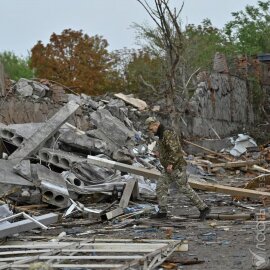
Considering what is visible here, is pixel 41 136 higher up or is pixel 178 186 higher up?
pixel 41 136

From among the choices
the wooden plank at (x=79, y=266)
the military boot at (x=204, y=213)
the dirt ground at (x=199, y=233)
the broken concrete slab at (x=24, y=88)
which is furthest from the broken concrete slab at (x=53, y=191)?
the broken concrete slab at (x=24, y=88)

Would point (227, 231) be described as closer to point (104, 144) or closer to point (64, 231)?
point (64, 231)

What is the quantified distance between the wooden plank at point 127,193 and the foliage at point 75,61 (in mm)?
28701

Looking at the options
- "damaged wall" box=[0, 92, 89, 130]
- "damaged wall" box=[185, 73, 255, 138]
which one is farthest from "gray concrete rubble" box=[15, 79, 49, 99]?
"damaged wall" box=[185, 73, 255, 138]

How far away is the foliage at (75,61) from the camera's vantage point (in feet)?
136

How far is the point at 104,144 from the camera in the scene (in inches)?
605

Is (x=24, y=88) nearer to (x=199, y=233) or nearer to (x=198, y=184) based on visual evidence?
(x=198, y=184)

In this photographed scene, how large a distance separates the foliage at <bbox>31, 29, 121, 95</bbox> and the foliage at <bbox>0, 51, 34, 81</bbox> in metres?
6.38

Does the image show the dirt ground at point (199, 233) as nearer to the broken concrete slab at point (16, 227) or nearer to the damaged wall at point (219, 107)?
the broken concrete slab at point (16, 227)

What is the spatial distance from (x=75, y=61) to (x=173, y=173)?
33520 mm

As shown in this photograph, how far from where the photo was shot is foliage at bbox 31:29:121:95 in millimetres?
41438

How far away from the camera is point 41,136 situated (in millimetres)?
13523

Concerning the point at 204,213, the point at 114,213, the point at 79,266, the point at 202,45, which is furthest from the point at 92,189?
the point at 202,45

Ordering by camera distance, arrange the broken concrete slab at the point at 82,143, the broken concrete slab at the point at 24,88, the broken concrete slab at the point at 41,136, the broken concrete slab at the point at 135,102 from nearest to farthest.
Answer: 1. the broken concrete slab at the point at 41,136
2. the broken concrete slab at the point at 82,143
3. the broken concrete slab at the point at 24,88
4. the broken concrete slab at the point at 135,102
